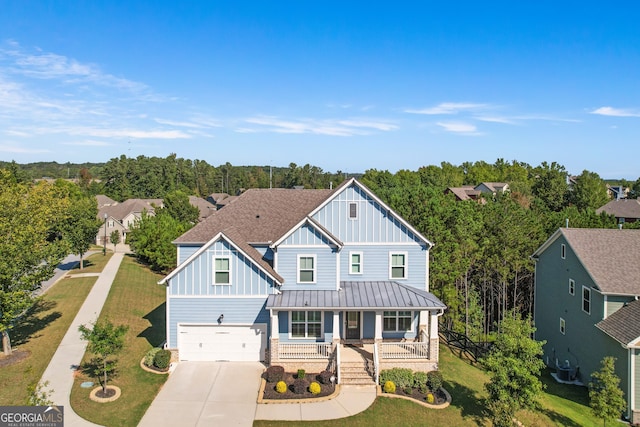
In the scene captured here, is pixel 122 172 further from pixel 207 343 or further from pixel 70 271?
pixel 207 343

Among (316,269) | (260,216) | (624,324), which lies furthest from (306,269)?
(624,324)

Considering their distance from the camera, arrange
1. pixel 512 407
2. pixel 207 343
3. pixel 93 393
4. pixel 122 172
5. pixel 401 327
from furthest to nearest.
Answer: pixel 122 172 → pixel 401 327 → pixel 207 343 → pixel 93 393 → pixel 512 407

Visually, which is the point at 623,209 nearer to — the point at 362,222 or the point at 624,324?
the point at 624,324

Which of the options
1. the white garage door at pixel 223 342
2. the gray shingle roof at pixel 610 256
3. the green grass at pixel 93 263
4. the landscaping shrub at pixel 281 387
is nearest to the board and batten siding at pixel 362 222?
the white garage door at pixel 223 342

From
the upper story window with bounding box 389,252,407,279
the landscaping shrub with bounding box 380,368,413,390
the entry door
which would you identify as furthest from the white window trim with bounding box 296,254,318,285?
the landscaping shrub with bounding box 380,368,413,390

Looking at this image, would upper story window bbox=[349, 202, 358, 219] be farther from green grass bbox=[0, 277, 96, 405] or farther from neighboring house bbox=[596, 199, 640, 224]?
neighboring house bbox=[596, 199, 640, 224]

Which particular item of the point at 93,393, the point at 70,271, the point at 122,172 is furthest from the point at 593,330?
the point at 122,172
